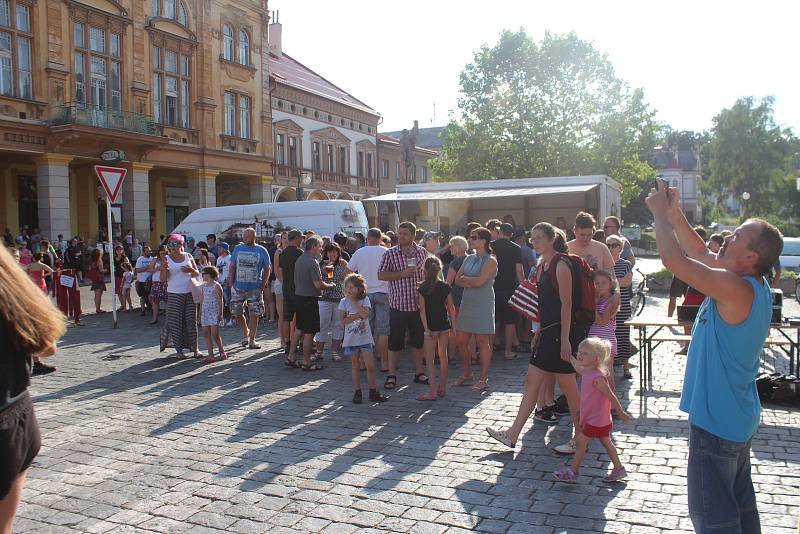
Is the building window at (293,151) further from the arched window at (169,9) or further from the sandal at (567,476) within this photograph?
the sandal at (567,476)

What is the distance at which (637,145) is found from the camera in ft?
126

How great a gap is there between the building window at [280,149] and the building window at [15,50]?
14.7 metres

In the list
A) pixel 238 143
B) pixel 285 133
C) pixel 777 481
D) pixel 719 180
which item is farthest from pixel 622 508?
pixel 719 180

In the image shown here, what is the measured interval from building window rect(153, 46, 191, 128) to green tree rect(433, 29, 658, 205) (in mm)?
16023

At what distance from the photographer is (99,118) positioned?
25734 mm

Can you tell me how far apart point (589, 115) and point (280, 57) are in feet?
63.7

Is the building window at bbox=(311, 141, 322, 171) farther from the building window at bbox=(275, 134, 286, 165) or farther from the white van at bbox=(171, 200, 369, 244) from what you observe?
the white van at bbox=(171, 200, 369, 244)

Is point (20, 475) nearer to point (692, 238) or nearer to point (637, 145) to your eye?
point (692, 238)

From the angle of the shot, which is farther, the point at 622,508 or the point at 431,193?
the point at 431,193

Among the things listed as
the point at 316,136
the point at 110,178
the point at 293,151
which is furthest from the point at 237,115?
the point at 110,178

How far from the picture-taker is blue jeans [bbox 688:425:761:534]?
2.94m

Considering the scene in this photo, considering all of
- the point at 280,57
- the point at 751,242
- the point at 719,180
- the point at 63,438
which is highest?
the point at 280,57

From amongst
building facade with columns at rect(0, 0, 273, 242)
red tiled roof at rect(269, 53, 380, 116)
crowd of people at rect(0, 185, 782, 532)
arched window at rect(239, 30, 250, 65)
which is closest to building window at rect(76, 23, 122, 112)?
building facade with columns at rect(0, 0, 273, 242)

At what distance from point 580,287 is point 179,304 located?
657cm
